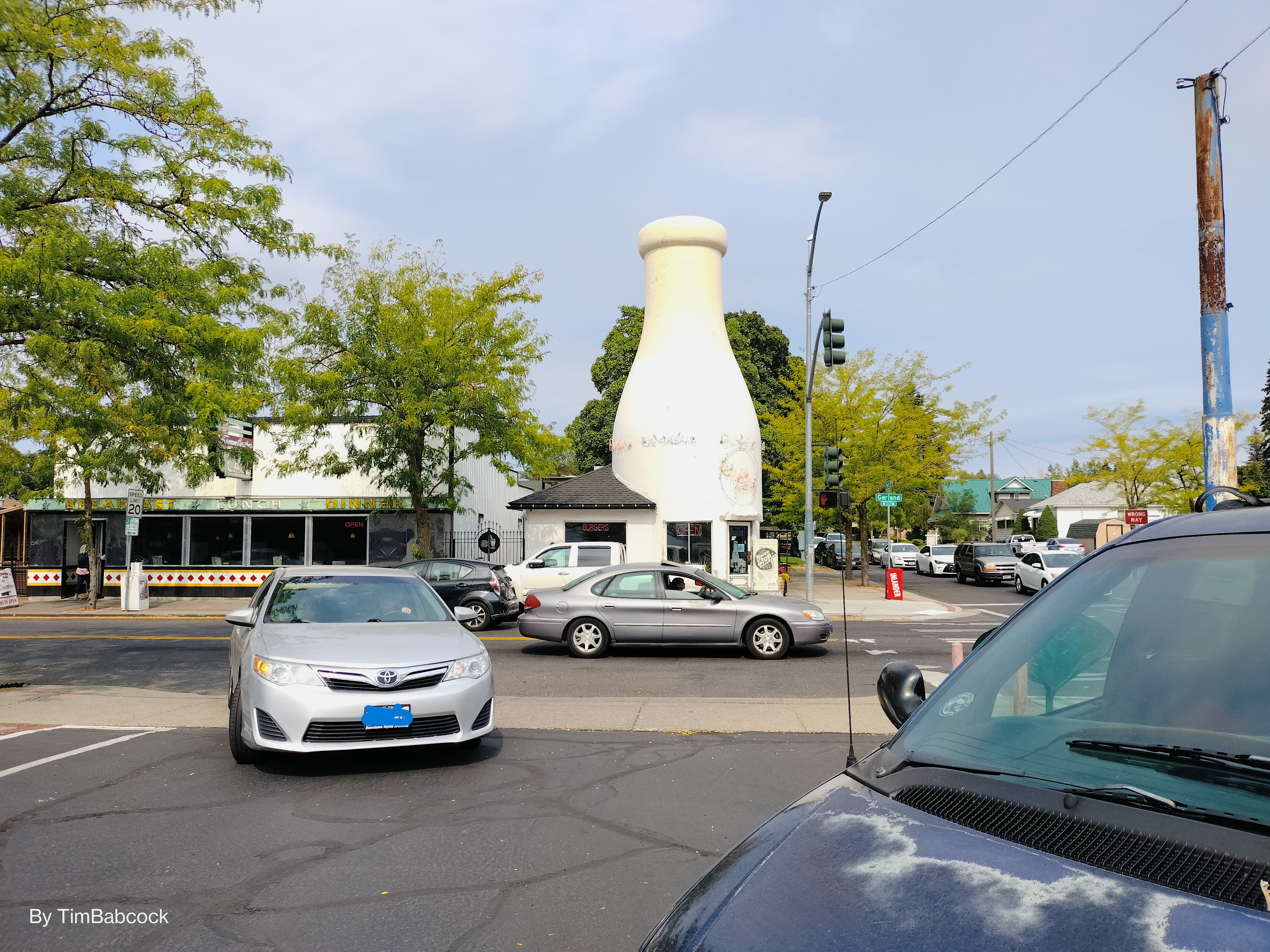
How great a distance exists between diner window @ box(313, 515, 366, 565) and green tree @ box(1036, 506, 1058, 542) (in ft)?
188

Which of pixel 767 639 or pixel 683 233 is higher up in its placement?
pixel 683 233

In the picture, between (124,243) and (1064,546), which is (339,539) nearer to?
(124,243)

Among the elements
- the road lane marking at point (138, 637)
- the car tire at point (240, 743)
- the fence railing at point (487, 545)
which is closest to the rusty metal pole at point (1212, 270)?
the car tire at point (240, 743)

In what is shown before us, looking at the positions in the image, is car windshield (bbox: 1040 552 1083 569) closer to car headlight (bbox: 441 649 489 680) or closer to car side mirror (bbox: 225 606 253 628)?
car headlight (bbox: 441 649 489 680)

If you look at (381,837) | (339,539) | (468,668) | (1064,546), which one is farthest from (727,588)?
(1064,546)

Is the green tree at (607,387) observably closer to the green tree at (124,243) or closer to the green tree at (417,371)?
the green tree at (417,371)

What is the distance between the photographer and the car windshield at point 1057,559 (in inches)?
1144

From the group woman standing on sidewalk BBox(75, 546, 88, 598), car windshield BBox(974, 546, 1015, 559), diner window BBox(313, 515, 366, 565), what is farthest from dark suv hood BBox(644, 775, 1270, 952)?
car windshield BBox(974, 546, 1015, 559)

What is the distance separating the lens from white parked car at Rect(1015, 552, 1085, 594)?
28.8 metres

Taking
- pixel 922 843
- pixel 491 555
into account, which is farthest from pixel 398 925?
pixel 491 555

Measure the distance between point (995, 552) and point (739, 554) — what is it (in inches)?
482

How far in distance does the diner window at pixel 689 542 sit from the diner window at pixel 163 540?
14992 millimetres

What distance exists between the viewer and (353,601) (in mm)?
8219

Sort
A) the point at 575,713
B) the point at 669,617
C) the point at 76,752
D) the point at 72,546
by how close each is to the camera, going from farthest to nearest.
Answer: the point at 72,546 < the point at 669,617 < the point at 575,713 < the point at 76,752
